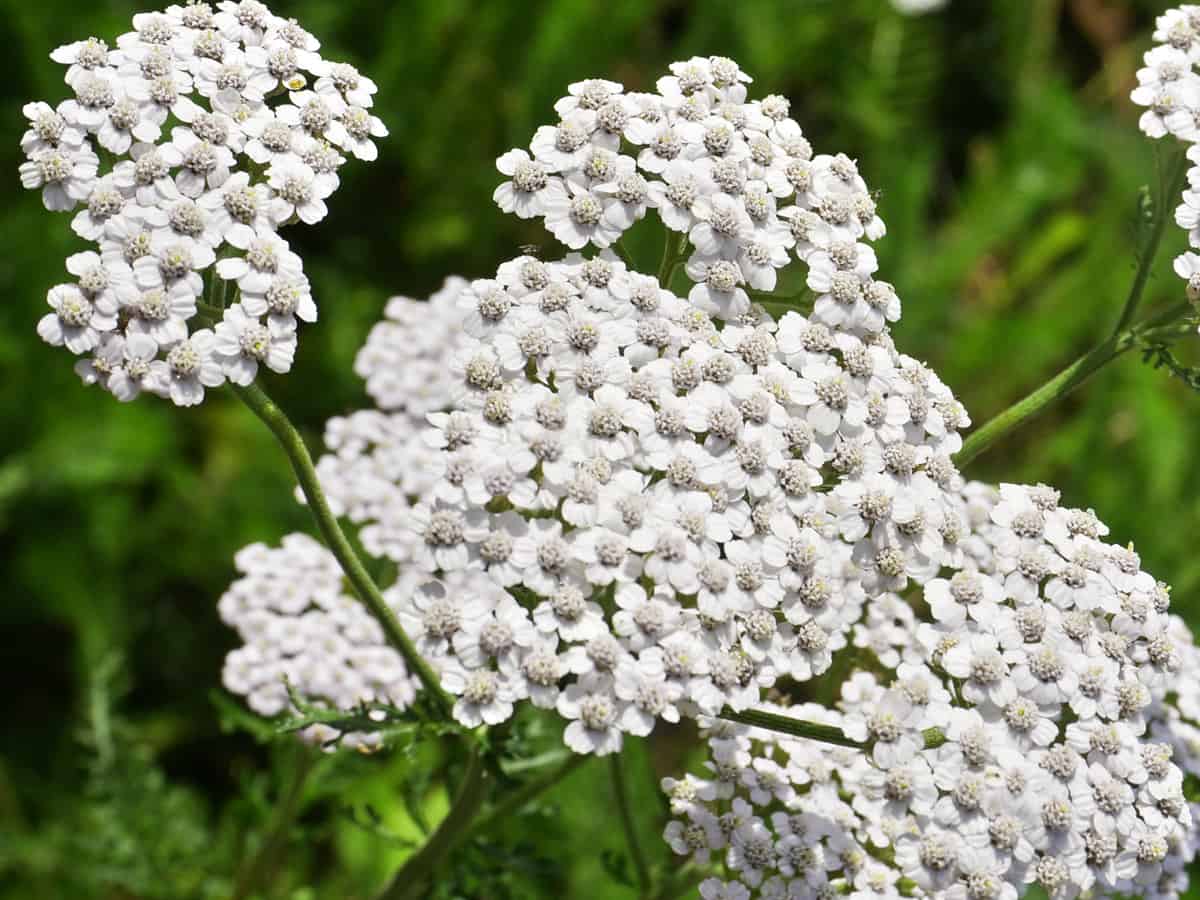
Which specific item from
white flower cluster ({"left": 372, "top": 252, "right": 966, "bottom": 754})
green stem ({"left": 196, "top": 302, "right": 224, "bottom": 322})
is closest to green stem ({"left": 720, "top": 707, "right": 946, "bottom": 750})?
white flower cluster ({"left": 372, "top": 252, "right": 966, "bottom": 754})

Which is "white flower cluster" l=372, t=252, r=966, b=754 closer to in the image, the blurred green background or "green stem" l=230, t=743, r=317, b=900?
"green stem" l=230, t=743, r=317, b=900

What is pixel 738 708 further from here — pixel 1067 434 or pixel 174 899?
pixel 1067 434

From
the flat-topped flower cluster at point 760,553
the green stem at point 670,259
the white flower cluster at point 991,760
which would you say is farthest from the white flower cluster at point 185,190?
the white flower cluster at point 991,760

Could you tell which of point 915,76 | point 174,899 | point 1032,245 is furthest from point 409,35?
point 174,899

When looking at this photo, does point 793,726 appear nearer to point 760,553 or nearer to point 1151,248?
point 760,553

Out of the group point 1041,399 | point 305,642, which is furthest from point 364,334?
point 1041,399

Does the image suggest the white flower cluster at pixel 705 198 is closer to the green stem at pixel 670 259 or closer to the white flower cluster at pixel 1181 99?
the green stem at pixel 670 259
